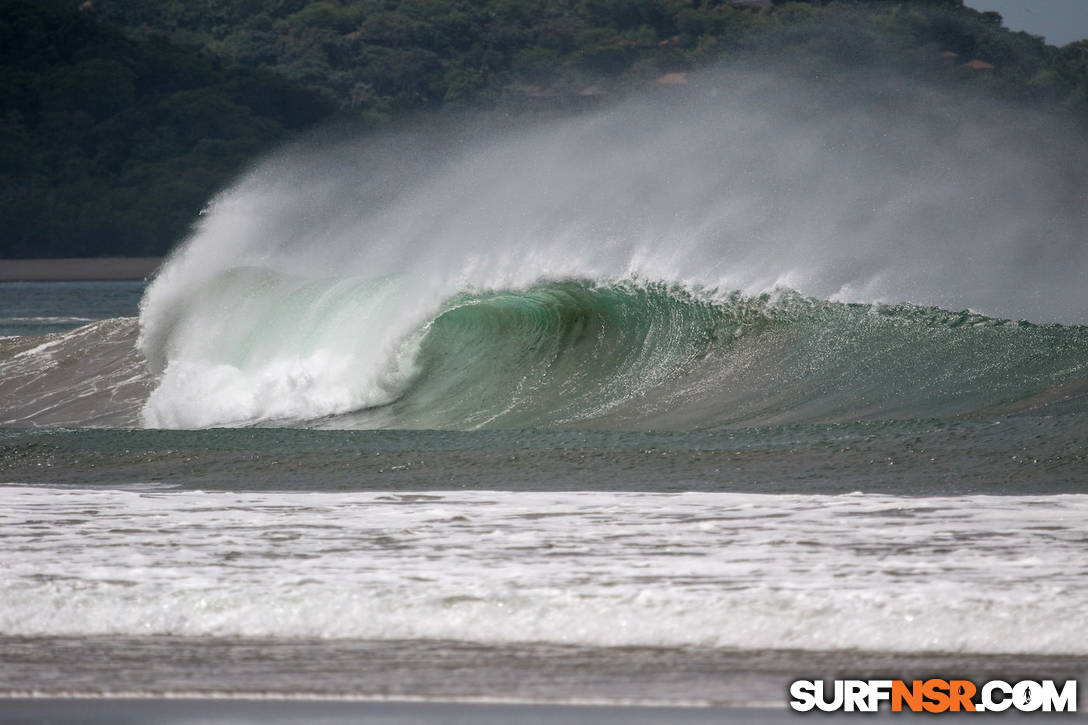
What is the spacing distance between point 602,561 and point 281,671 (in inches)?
58.1

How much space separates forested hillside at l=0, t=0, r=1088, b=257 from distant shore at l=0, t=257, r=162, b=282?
1.77 ft

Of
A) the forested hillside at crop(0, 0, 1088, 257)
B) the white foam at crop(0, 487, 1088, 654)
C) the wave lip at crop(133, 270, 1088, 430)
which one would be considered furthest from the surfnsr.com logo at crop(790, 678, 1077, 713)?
the forested hillside at crop(0, 0, 1088, 257)

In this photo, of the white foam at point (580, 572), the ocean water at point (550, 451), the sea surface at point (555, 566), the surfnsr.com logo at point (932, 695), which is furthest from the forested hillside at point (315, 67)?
the surfnsr.com logo at point (932, 695)

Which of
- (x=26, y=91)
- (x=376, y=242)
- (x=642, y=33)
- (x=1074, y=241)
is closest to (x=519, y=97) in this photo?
(x=642, y=33)

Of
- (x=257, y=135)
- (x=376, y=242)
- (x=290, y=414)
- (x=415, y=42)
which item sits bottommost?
(x=290, y=414)

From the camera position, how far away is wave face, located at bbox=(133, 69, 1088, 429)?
38.0ft

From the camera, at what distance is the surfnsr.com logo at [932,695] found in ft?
11.8

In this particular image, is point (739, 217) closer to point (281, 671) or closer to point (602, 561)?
point (602, 561)

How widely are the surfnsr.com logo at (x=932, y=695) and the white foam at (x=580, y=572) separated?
343 millimetres

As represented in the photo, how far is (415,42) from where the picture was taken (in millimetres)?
98562

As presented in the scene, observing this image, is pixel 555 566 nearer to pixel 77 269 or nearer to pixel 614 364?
pixel 614 364

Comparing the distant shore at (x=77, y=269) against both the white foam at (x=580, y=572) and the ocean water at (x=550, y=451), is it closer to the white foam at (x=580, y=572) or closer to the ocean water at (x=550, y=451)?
the ocean water at (x=550, y=451)

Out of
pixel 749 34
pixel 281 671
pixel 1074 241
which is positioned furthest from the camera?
pixel 749 34

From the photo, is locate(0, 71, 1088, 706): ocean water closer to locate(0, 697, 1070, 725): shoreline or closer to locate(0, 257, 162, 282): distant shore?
locate(0, 697, 1070, 725): shoreline
